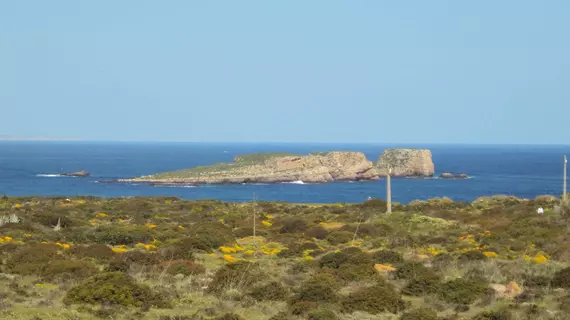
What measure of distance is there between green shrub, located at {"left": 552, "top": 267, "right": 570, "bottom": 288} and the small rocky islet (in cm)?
12127

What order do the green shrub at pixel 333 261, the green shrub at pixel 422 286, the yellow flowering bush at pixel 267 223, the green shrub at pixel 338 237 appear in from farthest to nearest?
1. the yellow flowering bush at pixel 267 223
2. the green shrub at pixel 338 237
3. the green shrub at pixel 333 261
4. the green shrub at pixel 422 286

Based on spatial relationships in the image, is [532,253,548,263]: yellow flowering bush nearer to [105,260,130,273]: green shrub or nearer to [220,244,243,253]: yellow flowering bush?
[220,244,243,253]: yellow flowering bush

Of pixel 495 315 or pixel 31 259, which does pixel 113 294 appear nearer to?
pixel 31 259

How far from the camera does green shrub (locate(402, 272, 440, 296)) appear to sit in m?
18.5

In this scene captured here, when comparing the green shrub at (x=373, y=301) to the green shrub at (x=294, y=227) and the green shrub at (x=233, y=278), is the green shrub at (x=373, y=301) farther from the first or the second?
the green shrub at (x=294, y=227)

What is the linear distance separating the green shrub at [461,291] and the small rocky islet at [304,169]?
121 m

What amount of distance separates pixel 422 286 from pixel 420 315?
3721mm

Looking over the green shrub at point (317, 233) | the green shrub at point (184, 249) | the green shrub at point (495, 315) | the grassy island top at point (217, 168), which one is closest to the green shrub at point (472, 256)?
the green shrub at point (495, 315)

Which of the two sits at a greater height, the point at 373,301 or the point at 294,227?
the point at 373,301

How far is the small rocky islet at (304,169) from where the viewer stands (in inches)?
5659

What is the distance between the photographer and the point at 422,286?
18656 millimetres

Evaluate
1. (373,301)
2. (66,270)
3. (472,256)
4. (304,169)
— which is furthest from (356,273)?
(304,169)

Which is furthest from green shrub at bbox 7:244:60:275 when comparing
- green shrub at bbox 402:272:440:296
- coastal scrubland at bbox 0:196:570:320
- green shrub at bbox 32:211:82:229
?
green shrub at bbox 402:272:440:296

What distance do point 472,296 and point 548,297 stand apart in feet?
6.77
